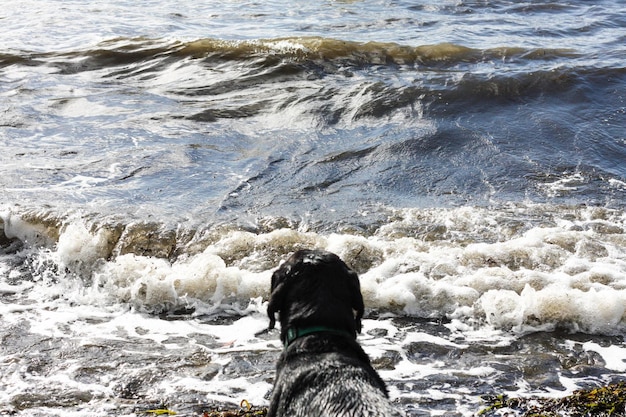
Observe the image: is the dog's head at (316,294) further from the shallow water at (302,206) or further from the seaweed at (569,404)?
the seaweed at (569,404)

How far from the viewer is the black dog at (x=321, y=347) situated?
11.9 ft

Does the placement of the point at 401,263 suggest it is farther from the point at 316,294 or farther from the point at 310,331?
the point at 310,331

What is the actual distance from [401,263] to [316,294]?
317 cm

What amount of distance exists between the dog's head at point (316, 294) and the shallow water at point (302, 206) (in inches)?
42.3

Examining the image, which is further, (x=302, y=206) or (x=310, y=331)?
(x=302, y=206)

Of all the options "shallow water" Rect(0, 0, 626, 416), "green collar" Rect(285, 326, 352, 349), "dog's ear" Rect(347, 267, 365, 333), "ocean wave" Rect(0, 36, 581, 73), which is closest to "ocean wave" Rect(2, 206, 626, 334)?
"shallow water" Rect(0, 0, 626, 416)

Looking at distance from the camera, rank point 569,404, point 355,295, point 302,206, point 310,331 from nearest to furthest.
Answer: point 310,331 < point 355,295 < point 569,404 < point 302,206

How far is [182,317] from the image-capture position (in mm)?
6609

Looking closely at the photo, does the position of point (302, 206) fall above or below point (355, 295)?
below

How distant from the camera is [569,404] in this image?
500cm

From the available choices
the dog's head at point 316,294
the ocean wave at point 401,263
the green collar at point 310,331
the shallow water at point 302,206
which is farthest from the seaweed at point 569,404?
the green collar at point 310,331

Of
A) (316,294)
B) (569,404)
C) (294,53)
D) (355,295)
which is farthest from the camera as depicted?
(294,53)

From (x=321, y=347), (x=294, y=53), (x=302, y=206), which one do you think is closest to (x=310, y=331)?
(x=321, y=347)

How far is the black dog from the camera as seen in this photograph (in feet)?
11.9
